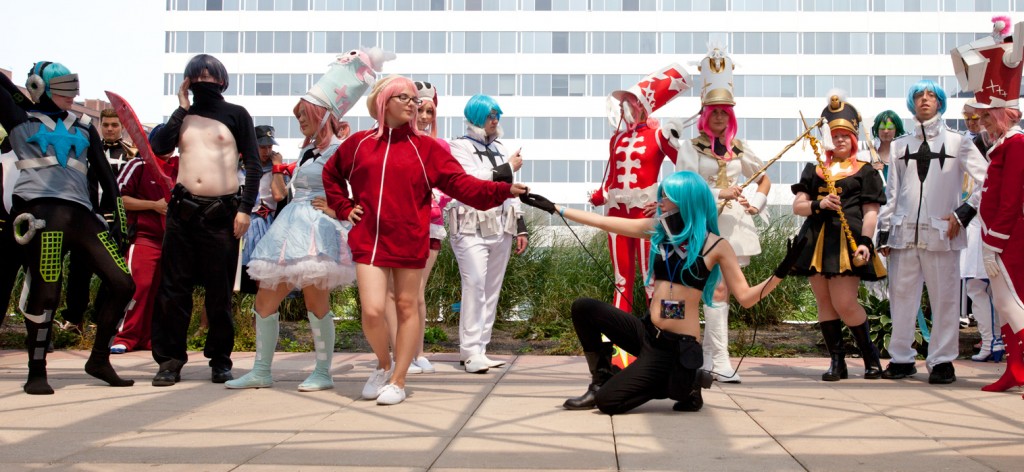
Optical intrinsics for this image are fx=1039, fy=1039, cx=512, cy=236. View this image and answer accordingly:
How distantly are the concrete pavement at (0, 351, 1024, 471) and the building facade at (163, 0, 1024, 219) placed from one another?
57.7m

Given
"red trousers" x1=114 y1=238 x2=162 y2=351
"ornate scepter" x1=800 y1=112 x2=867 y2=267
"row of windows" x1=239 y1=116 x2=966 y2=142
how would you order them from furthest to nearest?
"row of windows" x1=239 y1=116 x2=966 y2=142, "red trousers" x1=114 y1=238 x2=162 y2=351, "ornate scepter" x1=800 y1=112 x2=867 y2=267

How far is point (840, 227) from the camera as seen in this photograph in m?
7.16

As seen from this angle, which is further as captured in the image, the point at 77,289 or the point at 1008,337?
the point at 77,289

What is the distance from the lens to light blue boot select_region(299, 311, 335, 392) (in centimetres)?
639

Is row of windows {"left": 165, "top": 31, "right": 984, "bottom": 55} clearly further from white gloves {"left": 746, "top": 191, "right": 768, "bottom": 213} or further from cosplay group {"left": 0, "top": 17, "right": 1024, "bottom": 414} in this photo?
white gloves {"left": 746, "top": 191, "right": 768, "bottom": 213}

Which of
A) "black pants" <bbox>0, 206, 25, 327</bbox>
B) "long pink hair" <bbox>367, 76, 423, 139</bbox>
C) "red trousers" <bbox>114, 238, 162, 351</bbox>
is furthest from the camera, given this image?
"red trousers" <bbox>114, 238, 162, 351</bbox>

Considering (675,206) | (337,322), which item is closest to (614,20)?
(337,322)

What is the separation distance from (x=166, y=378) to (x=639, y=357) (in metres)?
3.00

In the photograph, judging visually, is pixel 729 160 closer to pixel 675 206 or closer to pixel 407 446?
pixel 675 206

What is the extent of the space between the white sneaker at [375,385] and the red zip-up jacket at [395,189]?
0.67 metres

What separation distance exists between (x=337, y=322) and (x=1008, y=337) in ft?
21.4

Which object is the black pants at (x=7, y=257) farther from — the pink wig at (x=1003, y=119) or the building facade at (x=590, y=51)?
the building facade at (x=590, y=51)

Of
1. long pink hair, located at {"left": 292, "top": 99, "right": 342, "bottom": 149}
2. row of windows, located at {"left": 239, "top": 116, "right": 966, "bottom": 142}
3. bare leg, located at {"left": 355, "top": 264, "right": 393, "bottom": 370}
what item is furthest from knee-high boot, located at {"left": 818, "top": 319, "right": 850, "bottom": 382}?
row of windows, located at {"left": 239, "top": 116, "right": 966, "bottom": 142}

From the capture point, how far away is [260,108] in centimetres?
6819
